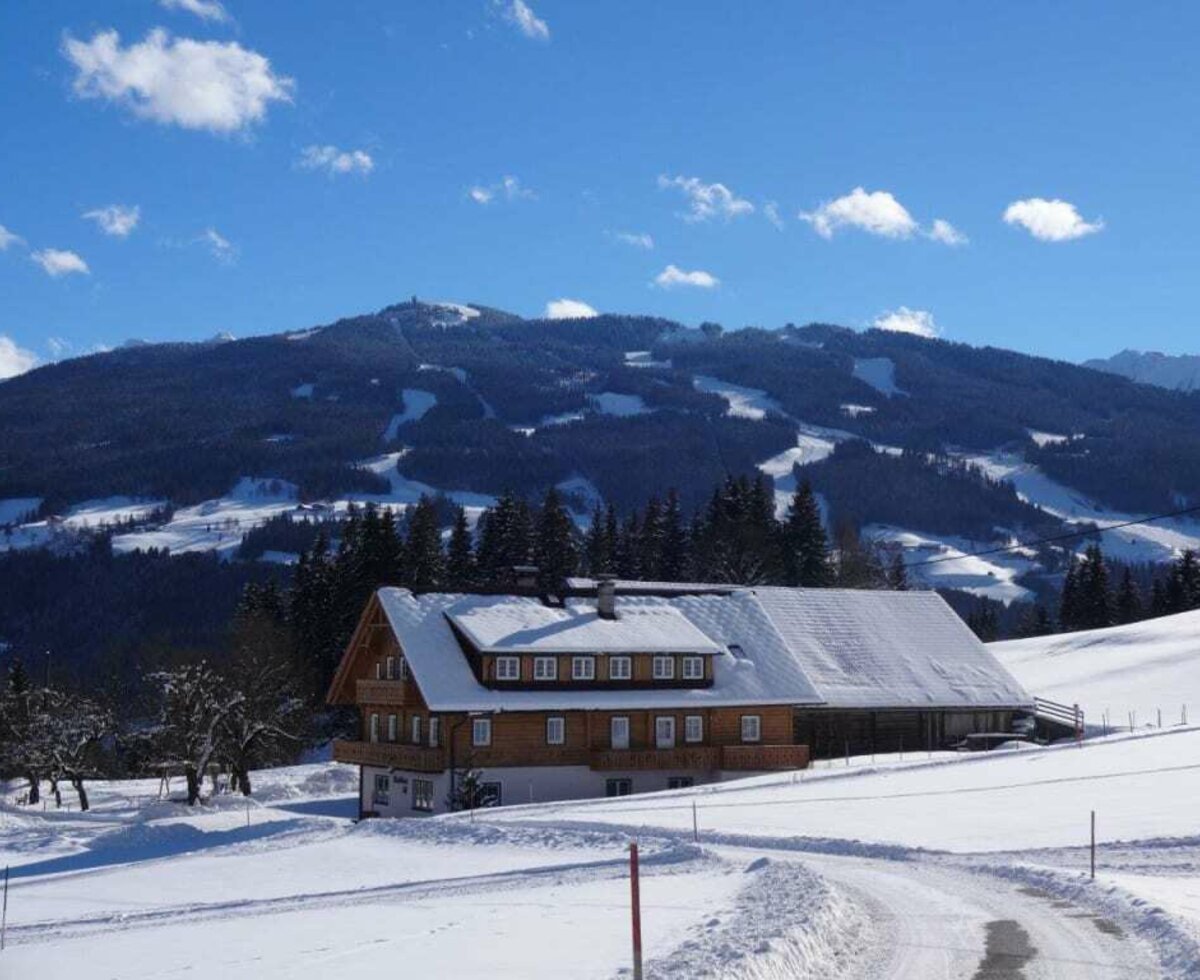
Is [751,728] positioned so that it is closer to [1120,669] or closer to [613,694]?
[613,694]

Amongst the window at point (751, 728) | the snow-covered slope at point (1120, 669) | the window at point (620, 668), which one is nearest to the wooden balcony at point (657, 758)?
the window at point (751, 728)

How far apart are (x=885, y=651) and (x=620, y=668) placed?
15915 millimetres

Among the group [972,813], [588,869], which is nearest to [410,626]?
[972,813]

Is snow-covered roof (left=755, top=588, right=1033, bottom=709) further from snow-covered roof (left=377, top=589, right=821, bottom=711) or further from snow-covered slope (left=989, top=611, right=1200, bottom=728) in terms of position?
snow-covered slope (left=989, top=611, right=1200, bottom=728)

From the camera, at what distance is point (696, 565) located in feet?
330

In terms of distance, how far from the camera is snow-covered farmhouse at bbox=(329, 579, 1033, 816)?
54.9 m

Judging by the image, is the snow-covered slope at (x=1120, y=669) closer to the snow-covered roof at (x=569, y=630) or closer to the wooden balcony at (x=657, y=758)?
the wooden balcony at (x=657, y=758)

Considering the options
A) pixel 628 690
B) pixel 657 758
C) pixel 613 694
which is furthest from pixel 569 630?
pixel 657 758

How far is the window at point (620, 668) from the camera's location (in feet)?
191

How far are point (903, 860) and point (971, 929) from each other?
393 inches

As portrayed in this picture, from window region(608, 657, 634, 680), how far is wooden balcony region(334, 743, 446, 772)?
8.30 meters

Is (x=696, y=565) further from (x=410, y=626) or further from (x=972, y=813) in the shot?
(x=972, y=813)

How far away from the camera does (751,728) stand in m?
59.9

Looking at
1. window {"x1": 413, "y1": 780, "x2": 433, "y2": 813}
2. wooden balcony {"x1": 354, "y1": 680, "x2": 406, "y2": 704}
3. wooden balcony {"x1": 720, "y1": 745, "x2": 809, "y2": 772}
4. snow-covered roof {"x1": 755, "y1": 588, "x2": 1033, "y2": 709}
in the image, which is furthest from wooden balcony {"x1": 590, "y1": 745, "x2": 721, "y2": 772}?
wooden balcony {"x1": 354, "y1": 680, "x2": 406, "y2": 704}
